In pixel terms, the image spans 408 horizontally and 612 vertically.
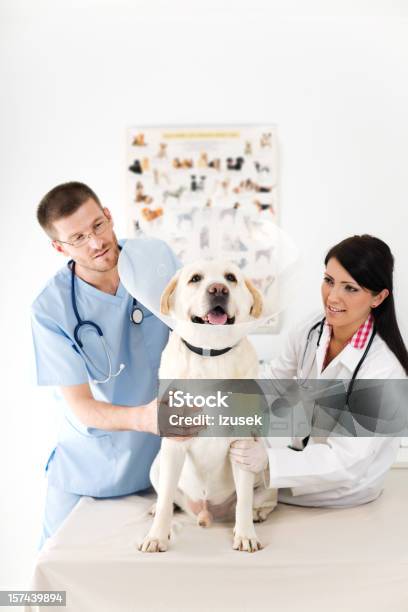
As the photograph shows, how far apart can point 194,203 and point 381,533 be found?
67 cm

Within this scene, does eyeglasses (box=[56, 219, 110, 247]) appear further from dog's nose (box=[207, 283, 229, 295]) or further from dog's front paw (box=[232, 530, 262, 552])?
dog's front paw (box=[232, 530, 262, 552])

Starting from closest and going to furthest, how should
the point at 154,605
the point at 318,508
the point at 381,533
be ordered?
the point at 154,605, the point at 381,533, the point at 318,508

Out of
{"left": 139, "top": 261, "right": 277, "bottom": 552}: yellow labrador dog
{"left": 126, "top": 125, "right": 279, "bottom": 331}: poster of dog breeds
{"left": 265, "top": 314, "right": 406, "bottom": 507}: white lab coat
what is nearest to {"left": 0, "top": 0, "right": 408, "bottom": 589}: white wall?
{"left": 126, "top": 125, "right": 279, "bottom": 331}: poster of dog breeds

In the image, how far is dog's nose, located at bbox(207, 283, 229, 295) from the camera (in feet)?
2.50

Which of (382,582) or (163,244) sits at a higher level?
(163,244)

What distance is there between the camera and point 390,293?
890 millimetres

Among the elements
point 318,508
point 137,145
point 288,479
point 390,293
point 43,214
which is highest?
point 137,145

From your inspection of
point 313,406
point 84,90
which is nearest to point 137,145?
point 84,90

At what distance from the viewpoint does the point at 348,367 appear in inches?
35.9

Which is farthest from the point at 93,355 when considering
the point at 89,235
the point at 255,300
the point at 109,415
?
the point at 255,300

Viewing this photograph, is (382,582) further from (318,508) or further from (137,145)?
(137,145)

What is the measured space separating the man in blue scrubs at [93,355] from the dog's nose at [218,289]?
14cm

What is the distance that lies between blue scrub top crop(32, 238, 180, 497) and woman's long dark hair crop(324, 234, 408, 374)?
0.31 metres

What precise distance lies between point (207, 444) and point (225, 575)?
192 millimetres
